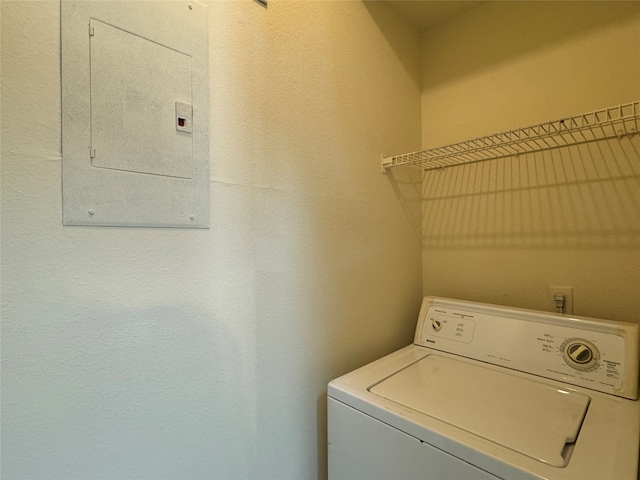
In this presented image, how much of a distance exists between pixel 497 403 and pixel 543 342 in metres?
0.33

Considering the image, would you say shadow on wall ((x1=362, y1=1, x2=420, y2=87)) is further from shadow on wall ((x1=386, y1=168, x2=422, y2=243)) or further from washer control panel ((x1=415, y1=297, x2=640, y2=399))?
washer control panel ((x1=415, y1=297, x2=640, y2=399))

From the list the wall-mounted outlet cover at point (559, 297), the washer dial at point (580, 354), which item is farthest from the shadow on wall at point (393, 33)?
the washer dial at point (580, 354)

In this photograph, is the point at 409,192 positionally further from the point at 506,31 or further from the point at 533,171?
the point at 506,31

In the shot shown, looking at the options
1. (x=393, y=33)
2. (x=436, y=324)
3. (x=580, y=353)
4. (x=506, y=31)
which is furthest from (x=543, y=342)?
(x=393, y=33)

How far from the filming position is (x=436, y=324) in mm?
1264

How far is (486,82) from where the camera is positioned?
1.33m

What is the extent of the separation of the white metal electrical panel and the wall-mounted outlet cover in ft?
4.21

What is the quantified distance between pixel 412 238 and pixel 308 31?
0.97m

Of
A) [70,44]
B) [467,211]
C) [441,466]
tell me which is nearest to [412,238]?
[467,211]

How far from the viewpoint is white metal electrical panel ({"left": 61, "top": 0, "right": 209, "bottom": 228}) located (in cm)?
60

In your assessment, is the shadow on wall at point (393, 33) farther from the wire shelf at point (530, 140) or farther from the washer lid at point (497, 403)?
the washer lid at point (497, 403)

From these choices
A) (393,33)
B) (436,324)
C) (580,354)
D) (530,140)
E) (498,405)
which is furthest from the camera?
(393,33)

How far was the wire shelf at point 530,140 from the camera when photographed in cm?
100

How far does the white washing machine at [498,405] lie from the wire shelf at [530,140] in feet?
2.08
